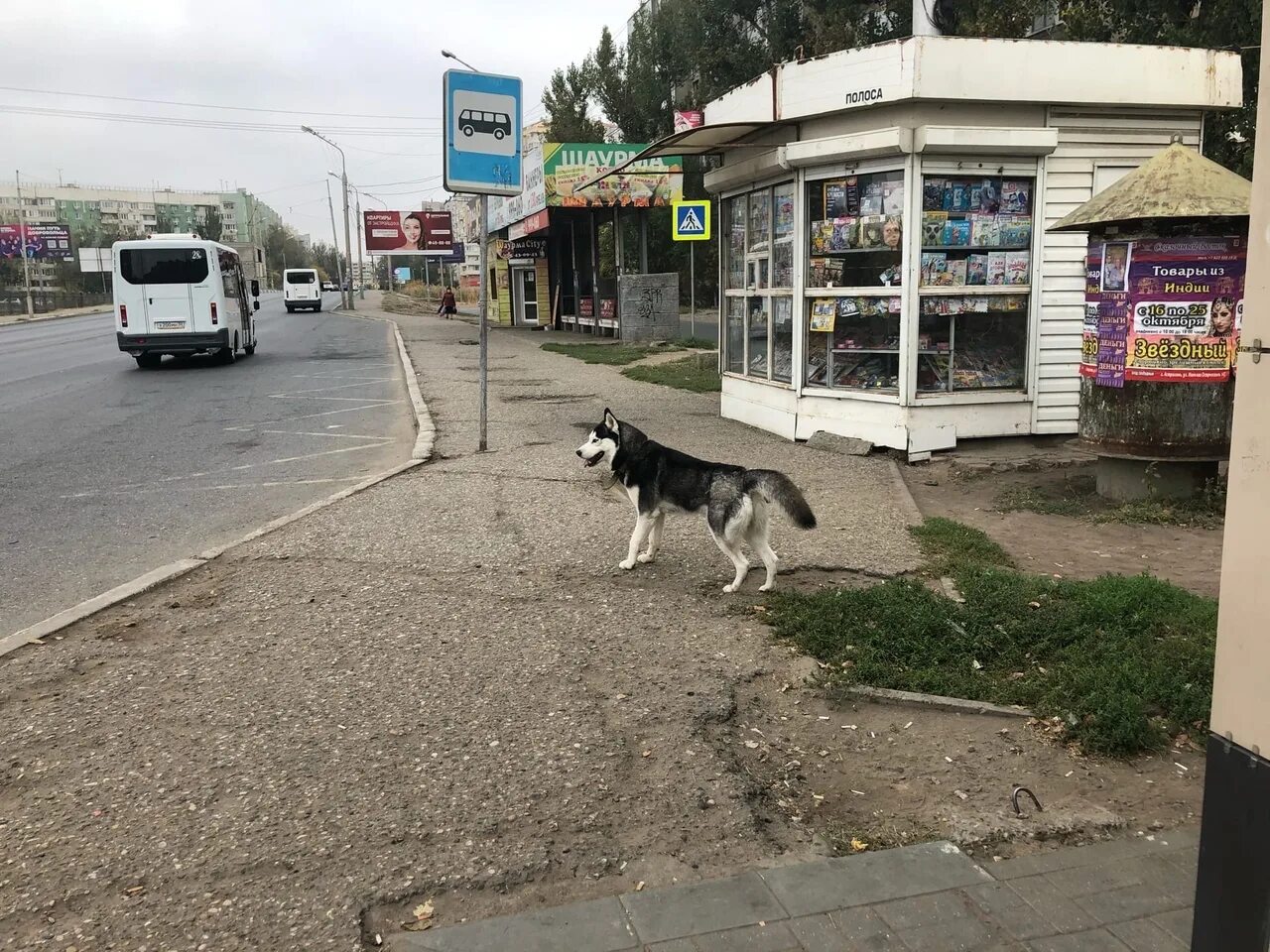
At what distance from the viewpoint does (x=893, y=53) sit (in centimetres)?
894

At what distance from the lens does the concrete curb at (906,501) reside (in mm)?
7402

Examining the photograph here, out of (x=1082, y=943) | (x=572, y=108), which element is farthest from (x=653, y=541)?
(x=572, y=108)

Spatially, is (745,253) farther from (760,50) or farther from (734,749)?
(760,50)

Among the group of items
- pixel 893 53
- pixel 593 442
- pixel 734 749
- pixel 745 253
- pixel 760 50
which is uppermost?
pixel 760 50

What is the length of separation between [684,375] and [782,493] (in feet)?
42.0

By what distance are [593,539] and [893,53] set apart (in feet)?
17.7

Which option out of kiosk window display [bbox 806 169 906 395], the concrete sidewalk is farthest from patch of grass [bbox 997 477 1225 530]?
the concrete sidewalk

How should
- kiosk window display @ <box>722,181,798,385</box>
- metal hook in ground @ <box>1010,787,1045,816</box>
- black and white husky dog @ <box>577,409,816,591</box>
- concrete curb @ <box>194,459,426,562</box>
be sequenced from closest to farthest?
metal hook in ground @ <box>1010,787,1045,816</box>, black and white husky dog @ <box>577,409,816,591</box>, concrete curb @ <box>194,459,426,562</box>, kiosk window display @ <box>722,181,798,385</box>

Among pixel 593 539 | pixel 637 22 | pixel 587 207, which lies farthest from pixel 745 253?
pixel 637 22

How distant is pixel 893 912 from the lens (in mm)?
2893

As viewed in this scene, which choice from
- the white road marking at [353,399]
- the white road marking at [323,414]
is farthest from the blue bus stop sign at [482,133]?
the white road marking at [353,399]

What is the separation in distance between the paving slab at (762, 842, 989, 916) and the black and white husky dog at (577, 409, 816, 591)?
2390mm

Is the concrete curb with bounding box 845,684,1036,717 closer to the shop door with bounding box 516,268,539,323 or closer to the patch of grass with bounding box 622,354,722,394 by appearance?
the patch of grass with bounding box 622,354,722,394

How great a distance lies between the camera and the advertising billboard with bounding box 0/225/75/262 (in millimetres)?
68625
